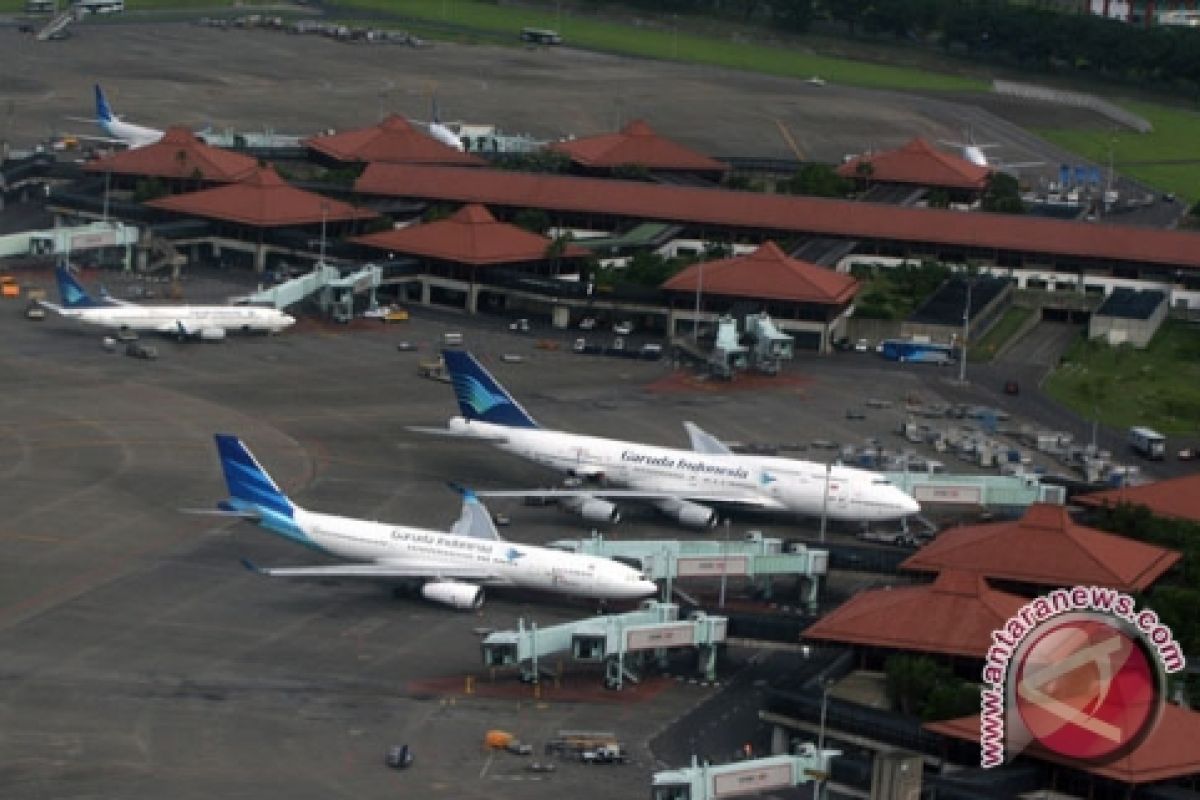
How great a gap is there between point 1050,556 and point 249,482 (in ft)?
129

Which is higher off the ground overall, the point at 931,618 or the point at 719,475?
the point at 931,618

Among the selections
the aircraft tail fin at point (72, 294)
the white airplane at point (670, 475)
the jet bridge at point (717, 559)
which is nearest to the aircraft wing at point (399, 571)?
the jet bridge at point (717, 559)

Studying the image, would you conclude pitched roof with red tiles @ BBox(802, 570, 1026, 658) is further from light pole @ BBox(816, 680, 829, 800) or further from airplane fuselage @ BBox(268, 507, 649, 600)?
airplane fuselage @ BBox(268, 507, 649, 600)

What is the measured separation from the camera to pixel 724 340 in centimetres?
19325

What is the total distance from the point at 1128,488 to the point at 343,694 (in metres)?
51.4

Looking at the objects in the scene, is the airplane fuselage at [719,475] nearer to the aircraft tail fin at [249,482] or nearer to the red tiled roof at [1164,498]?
the red tiled roof at [1164,498]

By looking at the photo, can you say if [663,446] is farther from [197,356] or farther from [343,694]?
[343,694]

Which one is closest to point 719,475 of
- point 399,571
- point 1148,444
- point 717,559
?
point 717,559

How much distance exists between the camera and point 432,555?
438 feet

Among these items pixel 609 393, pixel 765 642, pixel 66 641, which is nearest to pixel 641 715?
pixel 765 642

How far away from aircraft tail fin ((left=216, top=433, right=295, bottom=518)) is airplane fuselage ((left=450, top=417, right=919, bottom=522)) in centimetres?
2328

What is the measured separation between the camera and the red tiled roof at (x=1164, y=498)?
146 m

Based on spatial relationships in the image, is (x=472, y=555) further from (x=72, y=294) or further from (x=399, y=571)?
(x=72, y=294)

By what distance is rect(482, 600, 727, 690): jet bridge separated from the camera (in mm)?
121188
